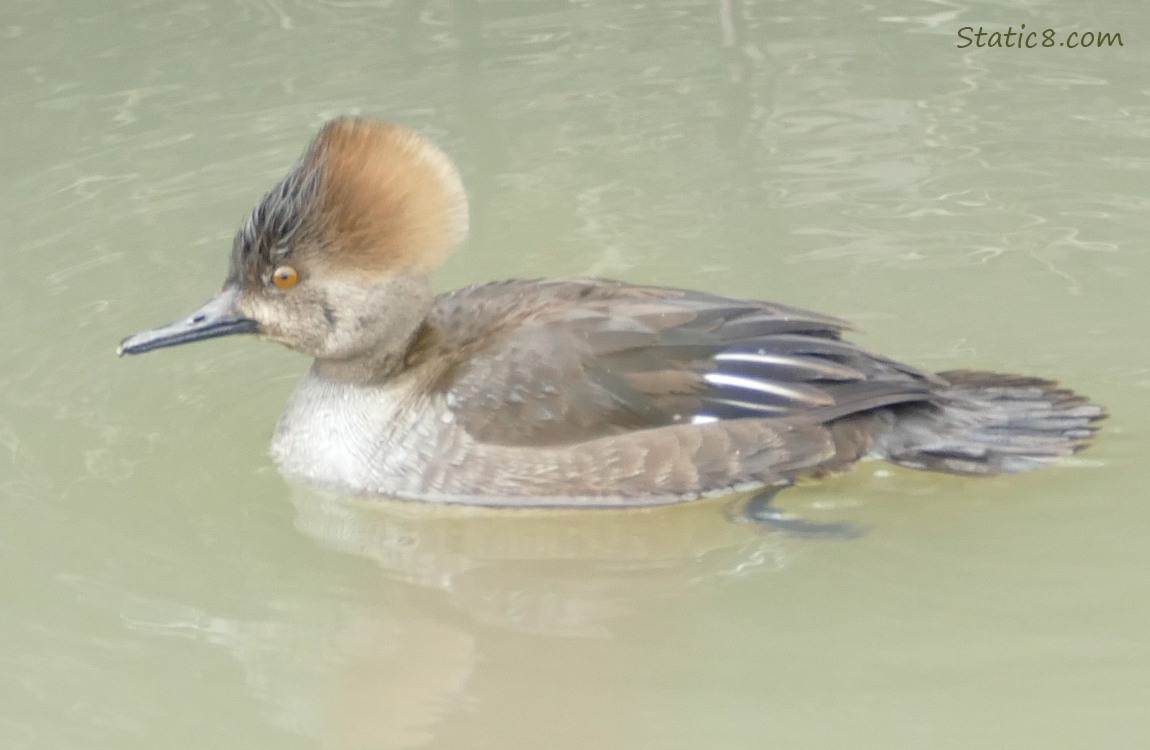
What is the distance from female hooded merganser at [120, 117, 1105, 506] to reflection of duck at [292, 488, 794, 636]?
73 mm

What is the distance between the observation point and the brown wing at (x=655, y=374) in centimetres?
538

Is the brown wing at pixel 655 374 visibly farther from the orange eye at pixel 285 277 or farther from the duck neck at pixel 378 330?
the orange eye at pixel 285 277

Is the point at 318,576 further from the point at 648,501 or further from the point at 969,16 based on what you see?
the point at 969,16

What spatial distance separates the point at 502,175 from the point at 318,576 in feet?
11.1

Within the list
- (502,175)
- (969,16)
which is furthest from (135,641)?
(969,16)

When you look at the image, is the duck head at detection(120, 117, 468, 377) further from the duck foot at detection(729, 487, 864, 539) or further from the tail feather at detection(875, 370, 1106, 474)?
the tail feather at detection(875, 370, 1106, 474)

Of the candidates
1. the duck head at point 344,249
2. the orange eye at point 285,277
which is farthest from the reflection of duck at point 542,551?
the orange eye at point 285,277

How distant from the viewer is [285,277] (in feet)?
18.0

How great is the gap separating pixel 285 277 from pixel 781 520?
1.81 metres

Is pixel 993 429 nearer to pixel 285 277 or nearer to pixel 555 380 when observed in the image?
pixel 555 380

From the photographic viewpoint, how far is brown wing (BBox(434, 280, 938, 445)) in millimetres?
5375

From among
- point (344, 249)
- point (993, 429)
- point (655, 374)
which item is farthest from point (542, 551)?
point (993, 429)

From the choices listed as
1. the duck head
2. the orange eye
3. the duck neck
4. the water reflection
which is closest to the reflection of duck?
the water reflection

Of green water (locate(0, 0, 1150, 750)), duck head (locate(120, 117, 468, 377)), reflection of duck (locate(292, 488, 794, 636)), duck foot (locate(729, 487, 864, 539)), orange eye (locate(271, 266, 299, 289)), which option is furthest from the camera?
orange eye (locate(271, 266, 299, 289))
